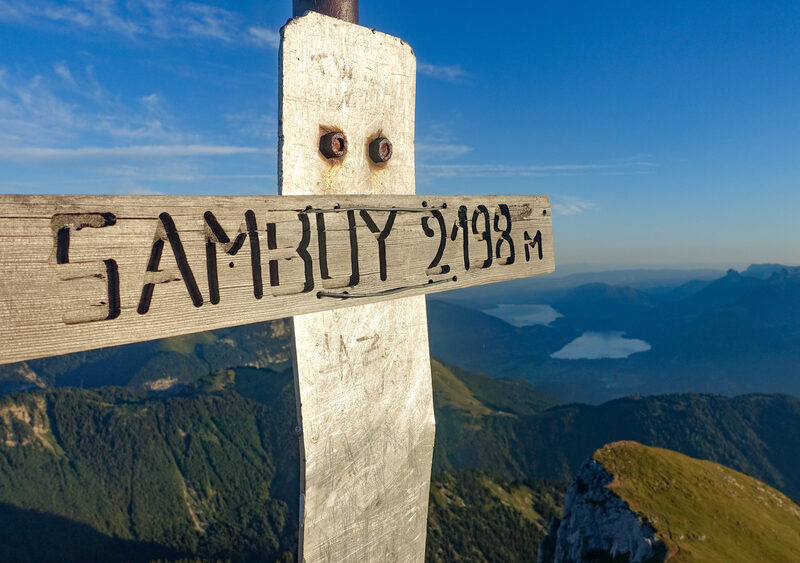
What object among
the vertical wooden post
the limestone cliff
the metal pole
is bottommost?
the limestone cliff

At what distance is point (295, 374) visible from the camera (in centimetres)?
224

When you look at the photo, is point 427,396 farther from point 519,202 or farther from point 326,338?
point 519,202

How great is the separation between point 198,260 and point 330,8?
4.60ft

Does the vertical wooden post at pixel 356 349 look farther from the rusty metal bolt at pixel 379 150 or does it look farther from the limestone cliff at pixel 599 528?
the limestone cliff at pixel 599 528

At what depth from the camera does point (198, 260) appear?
5.54 ft

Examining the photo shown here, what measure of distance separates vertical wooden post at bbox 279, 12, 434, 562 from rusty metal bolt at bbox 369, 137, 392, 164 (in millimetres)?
20

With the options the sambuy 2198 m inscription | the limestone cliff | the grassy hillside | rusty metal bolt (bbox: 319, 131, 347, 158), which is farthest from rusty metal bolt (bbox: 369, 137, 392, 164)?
the limestone cliff

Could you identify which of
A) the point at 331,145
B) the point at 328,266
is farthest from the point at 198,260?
the point at 331,145

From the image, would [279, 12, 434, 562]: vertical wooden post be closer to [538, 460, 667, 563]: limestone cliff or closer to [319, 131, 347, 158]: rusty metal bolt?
[319, 131, 347, 158]: rusty metal bolt

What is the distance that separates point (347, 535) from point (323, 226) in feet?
4.93

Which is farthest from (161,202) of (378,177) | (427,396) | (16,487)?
(16,487)

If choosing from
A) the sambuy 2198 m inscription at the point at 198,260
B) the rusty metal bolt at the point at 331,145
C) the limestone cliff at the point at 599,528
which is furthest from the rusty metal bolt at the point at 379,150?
the limestone cliff at the point at 599,528

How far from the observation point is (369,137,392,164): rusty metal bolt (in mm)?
2467

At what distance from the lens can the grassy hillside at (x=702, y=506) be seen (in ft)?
124
